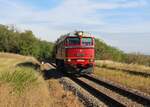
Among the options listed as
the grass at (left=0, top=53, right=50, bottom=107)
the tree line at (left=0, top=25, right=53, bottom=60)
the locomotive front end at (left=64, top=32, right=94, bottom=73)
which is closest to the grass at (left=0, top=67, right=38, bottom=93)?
the grass at (left=0, top=53, right=50, bottom=107)

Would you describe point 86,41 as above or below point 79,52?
above

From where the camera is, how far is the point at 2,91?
46.6 feet

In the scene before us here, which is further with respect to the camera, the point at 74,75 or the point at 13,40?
the point at 13,40

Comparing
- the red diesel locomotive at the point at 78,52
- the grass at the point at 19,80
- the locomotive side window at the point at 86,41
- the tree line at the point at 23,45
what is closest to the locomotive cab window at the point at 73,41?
the red diesel locomotive at the point at 78,52

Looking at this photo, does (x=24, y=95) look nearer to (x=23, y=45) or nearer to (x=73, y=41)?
(x=73, y=41)

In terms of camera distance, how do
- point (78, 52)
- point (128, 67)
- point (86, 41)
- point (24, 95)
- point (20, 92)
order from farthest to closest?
point (128, 67) → point (86, 41) → point (78, 52) → point (20, 92) → point (24, 95)

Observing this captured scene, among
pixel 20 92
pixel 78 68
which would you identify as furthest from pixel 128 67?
pixel 20 92

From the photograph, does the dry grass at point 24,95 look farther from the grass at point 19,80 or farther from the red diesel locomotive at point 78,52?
the red diesel locomotive at point 78,52

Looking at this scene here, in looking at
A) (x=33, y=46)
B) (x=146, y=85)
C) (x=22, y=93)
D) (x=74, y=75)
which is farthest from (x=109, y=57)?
(x=22, y=93)

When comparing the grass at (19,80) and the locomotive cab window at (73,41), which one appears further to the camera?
the locomotive cab window at (73,41)

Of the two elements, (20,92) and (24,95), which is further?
(20,92)

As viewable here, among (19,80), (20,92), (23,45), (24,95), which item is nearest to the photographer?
(24,95)

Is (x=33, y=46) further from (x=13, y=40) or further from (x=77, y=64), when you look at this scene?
(x=77, y=64)

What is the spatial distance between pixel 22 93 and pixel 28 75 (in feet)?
13.3
